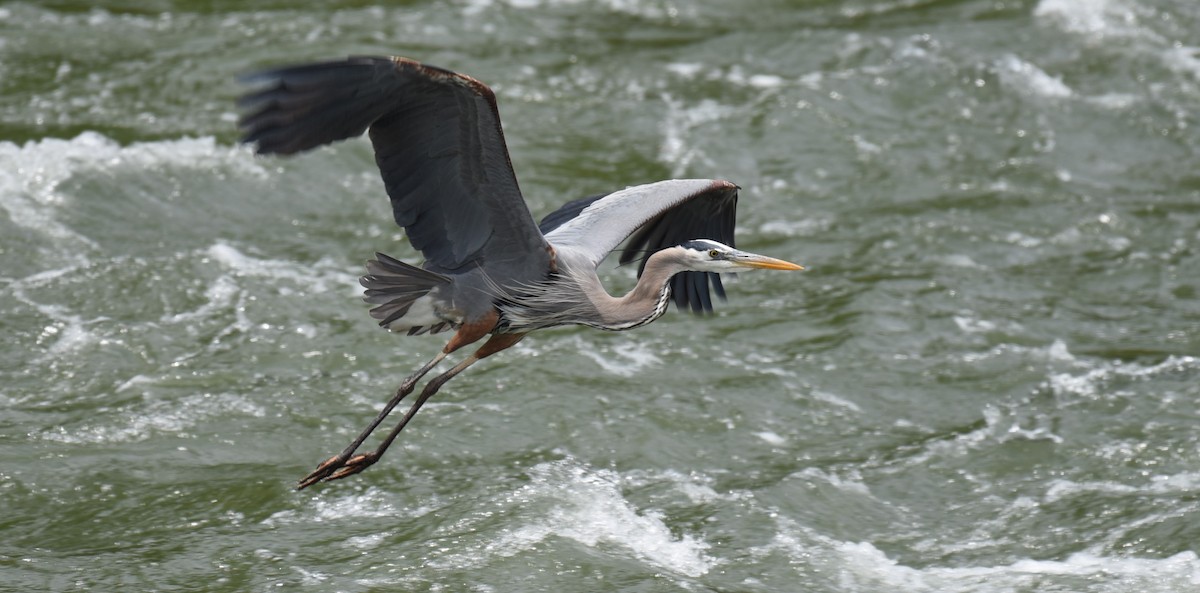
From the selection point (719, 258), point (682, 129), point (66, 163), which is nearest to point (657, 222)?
point (719, 258)

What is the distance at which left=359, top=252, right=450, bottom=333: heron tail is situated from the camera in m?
6.64

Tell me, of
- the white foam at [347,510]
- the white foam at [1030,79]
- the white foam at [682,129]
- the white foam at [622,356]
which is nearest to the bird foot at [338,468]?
the white foam at [347,510]

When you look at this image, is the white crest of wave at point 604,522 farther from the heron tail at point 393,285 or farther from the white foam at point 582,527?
the heron tail at point 393,285

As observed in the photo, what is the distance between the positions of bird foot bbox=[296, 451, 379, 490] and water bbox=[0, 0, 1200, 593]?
23 cm

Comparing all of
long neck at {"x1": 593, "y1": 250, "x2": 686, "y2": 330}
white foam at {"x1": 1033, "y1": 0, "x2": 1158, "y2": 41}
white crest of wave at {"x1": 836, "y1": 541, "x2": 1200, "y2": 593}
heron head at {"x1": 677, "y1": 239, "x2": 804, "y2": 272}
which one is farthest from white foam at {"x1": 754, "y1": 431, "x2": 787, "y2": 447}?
white foam at {"x1": 1033, "y1": 0, "x2": 1158, "y2": 41}

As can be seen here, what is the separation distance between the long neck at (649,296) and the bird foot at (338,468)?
1250 millimetres


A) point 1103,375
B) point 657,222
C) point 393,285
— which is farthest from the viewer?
point 1103,375

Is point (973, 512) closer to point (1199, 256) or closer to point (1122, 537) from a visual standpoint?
point (1122, 537)

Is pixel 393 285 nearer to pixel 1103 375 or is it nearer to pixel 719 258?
pixel 719 258

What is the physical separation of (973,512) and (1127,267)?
3501mm

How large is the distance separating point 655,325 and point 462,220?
304 centimetres

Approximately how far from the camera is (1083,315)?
9930 mm

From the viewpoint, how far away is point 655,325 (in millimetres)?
9742

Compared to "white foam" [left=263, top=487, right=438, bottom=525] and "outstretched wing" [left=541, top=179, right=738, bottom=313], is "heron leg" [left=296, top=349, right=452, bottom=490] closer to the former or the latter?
"white foam" [left=263, top=487, right=438, bottom=525]
